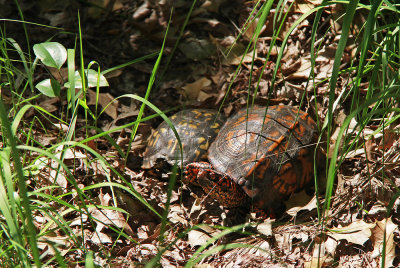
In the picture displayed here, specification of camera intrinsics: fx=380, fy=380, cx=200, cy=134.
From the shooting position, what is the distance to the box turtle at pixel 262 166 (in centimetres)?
278

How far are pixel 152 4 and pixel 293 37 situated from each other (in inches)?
59.5

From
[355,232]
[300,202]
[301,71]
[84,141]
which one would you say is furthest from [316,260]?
[301,71]

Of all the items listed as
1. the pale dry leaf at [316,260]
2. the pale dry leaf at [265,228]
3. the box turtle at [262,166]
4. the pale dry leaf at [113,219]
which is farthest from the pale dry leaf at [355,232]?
the pale dry leaf at [113,219]

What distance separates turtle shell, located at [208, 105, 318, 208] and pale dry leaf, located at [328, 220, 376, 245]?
556 mm

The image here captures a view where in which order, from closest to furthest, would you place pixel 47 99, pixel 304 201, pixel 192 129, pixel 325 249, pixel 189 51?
pixel 325 249
pixel 304 201
pixel 192 129
pixel 47 99
pixel 189 51

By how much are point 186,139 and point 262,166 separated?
2.53 feet

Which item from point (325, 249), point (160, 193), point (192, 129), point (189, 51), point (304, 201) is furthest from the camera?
point (189, 51)

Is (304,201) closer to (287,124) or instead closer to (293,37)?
(287,124)

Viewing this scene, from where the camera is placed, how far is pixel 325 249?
7.70 ft

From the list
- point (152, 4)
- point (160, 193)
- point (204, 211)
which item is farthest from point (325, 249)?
point (152, 4)

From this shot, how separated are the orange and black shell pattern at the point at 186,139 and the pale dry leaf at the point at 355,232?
1.25 m

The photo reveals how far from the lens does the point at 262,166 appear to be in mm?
2789

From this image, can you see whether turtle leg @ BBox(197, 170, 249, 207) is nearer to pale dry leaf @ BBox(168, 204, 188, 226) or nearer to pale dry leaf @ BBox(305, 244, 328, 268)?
pale dry leaf @ BBox(168, 204, 188, 226)

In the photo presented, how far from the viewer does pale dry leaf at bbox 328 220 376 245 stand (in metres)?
2.30
